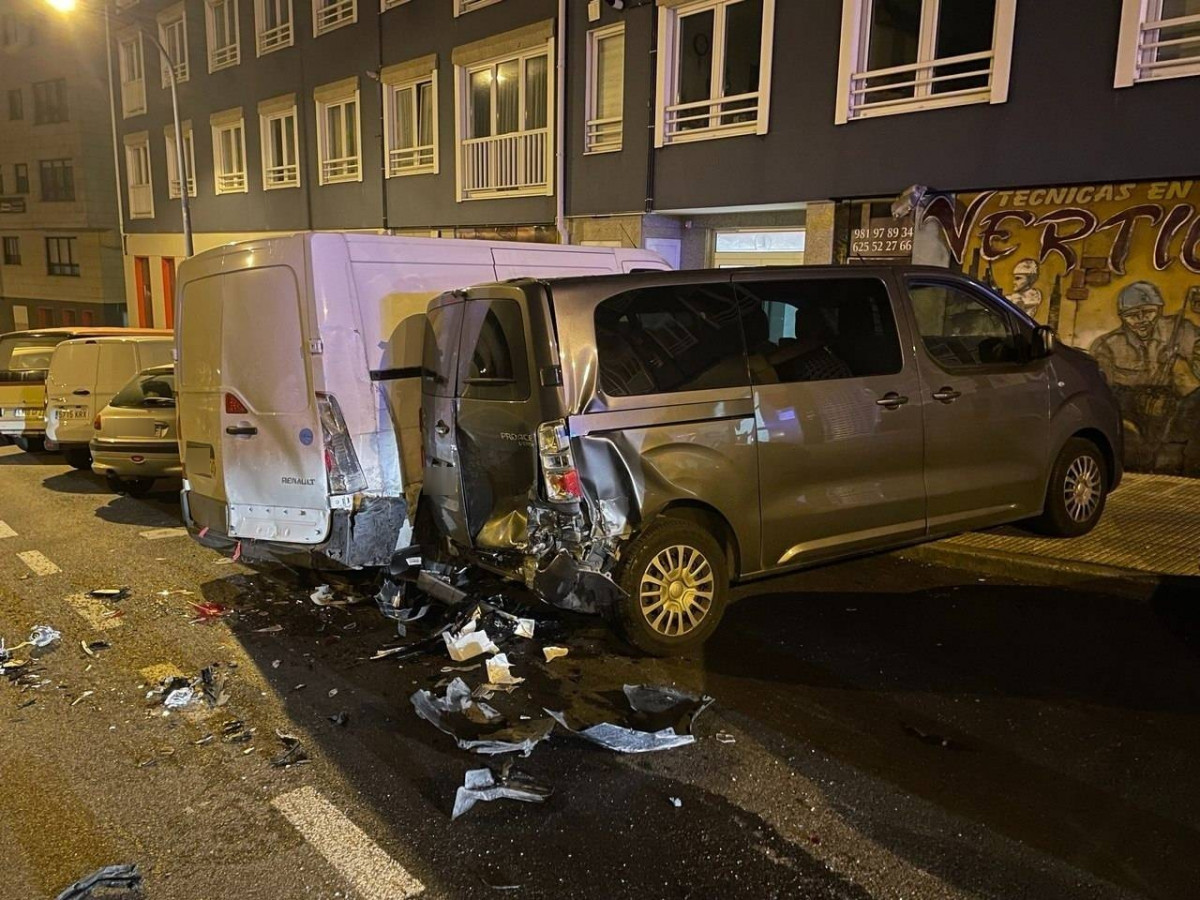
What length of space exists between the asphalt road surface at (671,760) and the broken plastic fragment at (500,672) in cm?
Result: 11

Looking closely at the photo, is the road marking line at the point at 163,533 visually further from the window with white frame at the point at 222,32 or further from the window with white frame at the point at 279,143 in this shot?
the window with white frame at the point at 222,32

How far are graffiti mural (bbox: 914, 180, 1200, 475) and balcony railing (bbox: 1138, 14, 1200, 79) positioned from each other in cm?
105

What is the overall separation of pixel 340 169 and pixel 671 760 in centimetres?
1934

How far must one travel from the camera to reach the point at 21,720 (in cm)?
430

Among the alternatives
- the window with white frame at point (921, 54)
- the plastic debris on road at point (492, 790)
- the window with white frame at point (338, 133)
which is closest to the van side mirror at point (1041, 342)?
the plastic debris on road at point (492, 790)

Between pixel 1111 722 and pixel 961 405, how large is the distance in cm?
225

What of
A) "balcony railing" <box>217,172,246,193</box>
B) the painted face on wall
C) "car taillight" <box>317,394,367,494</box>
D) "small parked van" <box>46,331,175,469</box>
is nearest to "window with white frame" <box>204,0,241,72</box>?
"balcony railing" <box>217,172,246,193</box>

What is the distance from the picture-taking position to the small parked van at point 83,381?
10.3 metres

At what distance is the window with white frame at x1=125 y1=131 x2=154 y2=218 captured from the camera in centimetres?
2791

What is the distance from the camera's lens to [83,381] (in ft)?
33.8

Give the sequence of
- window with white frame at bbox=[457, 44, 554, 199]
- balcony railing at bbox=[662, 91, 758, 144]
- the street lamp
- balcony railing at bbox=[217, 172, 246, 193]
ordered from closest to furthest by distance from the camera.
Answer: balcony railing at bbox=[662, 91, 758, 144] < window with white frame at bbox=[457, 44, 554, 199] < the street lamp < balcony railing at bbox=[217, 172, 246, 193]

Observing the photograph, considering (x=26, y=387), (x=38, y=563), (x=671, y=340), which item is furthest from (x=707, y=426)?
(x=26, y=387)

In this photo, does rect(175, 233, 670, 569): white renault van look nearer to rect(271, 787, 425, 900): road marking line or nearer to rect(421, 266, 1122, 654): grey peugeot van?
rect(421, 266, 1122, 654): grey peugeot van

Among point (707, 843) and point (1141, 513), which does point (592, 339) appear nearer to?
point (707, 843)
